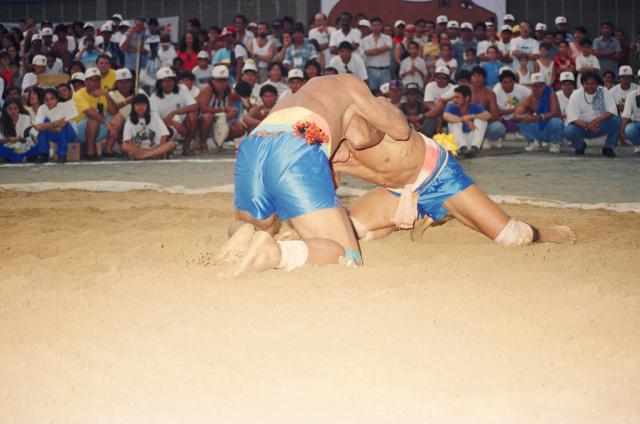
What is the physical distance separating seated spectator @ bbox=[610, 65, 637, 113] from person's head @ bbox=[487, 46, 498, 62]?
1437 millimetres

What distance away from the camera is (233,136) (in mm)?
9531

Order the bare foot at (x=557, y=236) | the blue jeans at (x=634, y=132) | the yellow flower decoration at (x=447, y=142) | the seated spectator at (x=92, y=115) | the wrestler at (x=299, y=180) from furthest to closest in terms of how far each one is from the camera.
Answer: the seated spectator at (x=92, y=115)
the blue jeans at (x=634, y=132)
the yellow flower decoration at (x=447, y=142)
the bare foot at (x=557, y=236)
the wrestler at (x=299, y=180)

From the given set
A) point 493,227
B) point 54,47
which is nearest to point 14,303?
point 493,227

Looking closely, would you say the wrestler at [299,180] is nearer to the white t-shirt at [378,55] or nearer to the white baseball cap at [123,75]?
the white baseball cap at [123,75]

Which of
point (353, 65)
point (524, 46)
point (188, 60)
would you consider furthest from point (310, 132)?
point (188, 60)

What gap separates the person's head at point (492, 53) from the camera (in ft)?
32.0

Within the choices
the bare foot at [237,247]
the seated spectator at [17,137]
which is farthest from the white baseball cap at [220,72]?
the bare foot at [237,247]

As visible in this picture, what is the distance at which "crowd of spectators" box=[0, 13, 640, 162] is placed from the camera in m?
8.59

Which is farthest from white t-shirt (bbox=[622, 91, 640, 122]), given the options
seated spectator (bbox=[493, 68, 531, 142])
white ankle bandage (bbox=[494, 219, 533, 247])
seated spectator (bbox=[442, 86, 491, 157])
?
white ankle bandage (bbox=[494, 219, 533, 247])

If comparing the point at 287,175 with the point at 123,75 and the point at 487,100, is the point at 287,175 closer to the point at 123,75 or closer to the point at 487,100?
the point at 487,100

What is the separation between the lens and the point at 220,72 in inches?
371

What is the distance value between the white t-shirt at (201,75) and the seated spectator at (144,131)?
60.7 inches

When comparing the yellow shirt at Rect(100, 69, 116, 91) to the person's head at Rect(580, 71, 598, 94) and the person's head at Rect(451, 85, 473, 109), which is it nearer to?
the person's head at Rect(451, 85, 473, 109)

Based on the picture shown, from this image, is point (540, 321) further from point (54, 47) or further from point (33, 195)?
point (54, 47)
